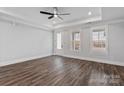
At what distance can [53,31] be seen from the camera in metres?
8.56

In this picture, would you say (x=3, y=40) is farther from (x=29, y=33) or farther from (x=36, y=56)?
(x=36, y=56)

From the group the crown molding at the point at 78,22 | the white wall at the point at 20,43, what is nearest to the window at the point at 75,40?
the crown molding at the point at 78,22

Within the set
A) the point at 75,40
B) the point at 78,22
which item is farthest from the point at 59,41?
the point at 78,22

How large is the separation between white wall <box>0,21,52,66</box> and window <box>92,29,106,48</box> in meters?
4.11

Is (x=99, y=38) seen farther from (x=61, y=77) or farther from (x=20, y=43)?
(x=20, y=43)

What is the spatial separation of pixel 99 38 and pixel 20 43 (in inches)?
202

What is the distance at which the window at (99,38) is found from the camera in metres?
5.55

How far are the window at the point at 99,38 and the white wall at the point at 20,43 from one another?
4113 mm

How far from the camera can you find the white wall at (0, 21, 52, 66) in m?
4.65

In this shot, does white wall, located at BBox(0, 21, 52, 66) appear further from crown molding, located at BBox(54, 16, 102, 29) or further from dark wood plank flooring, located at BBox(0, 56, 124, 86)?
crown molding, located at BBox(54, 16, 102, 29)

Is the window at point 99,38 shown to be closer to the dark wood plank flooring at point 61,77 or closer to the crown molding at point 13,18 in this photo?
the dark wood plank flooring at point 61,77

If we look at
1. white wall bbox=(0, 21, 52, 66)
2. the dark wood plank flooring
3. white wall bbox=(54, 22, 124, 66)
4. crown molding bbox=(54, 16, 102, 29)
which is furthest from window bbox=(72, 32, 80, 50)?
the dark wood plank flooring

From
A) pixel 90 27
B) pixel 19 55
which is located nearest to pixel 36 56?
pixel 19 55
